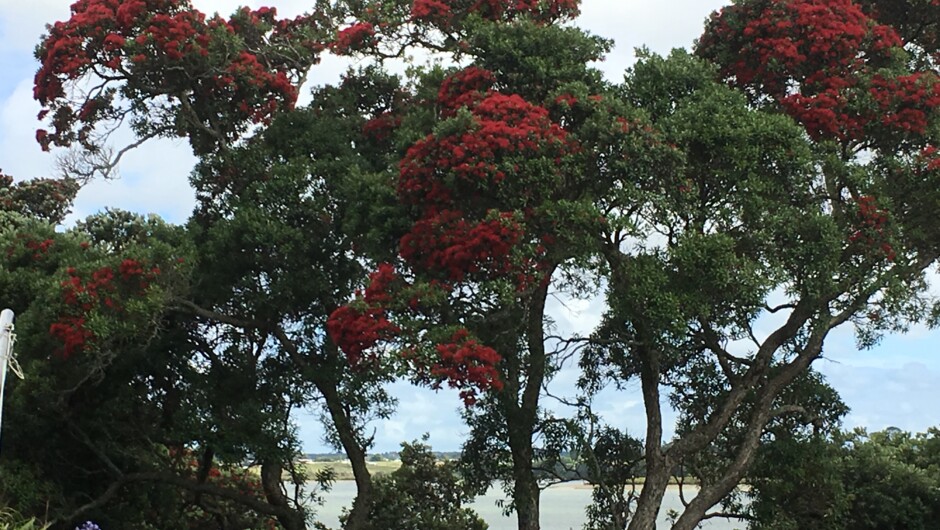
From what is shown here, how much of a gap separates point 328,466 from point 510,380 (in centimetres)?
430

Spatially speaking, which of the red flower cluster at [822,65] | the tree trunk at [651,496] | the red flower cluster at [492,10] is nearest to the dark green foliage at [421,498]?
the tree trunk at [651,496]

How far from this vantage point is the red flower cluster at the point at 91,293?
562 inches

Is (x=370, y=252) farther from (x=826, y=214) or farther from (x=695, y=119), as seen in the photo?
(x=826, y=214)

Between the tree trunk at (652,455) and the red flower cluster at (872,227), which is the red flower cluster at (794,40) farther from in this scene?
the tree trunk at (652,455)

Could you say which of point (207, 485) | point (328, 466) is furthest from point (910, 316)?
point (207, 485)

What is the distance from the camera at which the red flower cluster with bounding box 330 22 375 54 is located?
17234 mm

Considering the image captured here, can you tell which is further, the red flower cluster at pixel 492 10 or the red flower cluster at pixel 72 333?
the red flower cluster at pixel 492 10

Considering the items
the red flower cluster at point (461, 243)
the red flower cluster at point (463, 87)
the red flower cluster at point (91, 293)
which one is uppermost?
the red flower cluster at point (463, 87)

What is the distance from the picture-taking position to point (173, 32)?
1662cm

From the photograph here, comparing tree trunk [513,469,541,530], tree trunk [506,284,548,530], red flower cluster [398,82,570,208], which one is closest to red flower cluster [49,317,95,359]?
red flower cluster [398,82,570,208]

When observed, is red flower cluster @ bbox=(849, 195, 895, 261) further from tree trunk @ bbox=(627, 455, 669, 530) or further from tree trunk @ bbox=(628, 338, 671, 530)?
tree trunk @ bbox=(627, 455, 669, 530)

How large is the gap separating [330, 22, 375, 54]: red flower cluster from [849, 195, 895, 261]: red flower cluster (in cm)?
794

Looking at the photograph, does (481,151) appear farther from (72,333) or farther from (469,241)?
(72,333)

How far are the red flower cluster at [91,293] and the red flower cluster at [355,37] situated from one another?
491 cm
